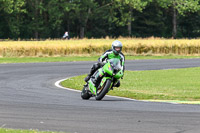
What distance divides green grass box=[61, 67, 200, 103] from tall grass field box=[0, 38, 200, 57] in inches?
662

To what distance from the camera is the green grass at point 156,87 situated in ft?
52.1

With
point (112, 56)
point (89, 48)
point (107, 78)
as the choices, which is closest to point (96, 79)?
point (107, 78)

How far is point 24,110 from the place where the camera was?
11969mm

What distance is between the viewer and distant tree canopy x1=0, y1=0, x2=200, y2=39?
68562mm

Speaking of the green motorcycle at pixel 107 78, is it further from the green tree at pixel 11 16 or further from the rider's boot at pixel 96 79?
the green tree at pixel 11 16

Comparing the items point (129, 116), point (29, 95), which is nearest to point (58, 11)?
point (29, 95)

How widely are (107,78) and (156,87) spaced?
16.4 feet

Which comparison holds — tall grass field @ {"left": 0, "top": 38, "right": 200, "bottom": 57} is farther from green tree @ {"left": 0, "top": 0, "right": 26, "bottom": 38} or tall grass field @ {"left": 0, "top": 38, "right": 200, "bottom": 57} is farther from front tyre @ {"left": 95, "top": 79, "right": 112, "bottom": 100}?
front tyre @ {"left": 95, "top": 79, "right": 112, "bottom": 100}

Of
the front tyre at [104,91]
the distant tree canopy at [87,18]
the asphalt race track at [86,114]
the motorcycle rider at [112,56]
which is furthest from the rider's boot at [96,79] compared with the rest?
the distant tree canopy at [87,18]

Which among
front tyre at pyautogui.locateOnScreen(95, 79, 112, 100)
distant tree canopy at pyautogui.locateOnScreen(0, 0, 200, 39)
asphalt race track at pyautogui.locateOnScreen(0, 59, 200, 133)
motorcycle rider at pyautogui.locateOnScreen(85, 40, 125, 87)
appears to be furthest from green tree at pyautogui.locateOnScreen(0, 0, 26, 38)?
front tyre at pyautogui.locateOnScreen(95, 79, 112, 100)

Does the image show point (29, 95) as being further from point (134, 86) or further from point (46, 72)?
point (46, 72)

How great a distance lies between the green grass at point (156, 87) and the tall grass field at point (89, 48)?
1681 cm

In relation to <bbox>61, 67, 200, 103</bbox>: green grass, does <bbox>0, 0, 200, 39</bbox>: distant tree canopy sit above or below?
above

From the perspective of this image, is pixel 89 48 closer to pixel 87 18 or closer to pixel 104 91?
pixel 104 91
